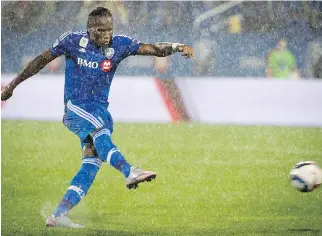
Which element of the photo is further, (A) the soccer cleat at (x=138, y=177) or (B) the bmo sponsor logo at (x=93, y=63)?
(B) the bmo sponsor logo at (x=93, y=63)

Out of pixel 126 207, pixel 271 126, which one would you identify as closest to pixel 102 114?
pixel 126 207

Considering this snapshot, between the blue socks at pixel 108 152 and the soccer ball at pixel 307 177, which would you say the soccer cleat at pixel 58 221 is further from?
the soccer ball at pixel 307 177

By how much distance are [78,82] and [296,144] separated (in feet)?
5.32

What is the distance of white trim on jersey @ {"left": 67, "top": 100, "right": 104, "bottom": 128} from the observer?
14.5 ft

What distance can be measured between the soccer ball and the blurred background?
1343 mm

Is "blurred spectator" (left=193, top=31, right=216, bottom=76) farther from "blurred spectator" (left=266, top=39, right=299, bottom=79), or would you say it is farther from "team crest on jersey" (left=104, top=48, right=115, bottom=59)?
"team crest on jersey" (left=104, top=48, right=115, bottom=59)

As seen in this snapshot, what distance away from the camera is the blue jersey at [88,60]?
181 inches

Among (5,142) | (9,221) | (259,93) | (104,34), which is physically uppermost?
(104,34)

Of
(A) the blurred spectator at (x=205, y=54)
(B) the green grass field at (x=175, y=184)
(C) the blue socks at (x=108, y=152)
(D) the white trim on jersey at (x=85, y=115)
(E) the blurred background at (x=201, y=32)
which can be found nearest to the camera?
(C) the blue socks at (x=108, y=152)

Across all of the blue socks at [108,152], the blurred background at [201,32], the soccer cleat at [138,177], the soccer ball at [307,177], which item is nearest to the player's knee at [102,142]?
the blue socks at [108,152]

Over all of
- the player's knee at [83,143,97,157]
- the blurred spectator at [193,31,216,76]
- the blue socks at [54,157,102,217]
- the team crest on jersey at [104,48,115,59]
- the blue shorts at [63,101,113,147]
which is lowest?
the blue socks at [54,157,102,217]

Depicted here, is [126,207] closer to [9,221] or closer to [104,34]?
[9,221]

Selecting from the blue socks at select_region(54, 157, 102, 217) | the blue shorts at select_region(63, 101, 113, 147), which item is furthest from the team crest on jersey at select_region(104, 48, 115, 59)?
the blue socks at select_region(54, 157, 102, 217)

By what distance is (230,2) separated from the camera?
20.8 feet
